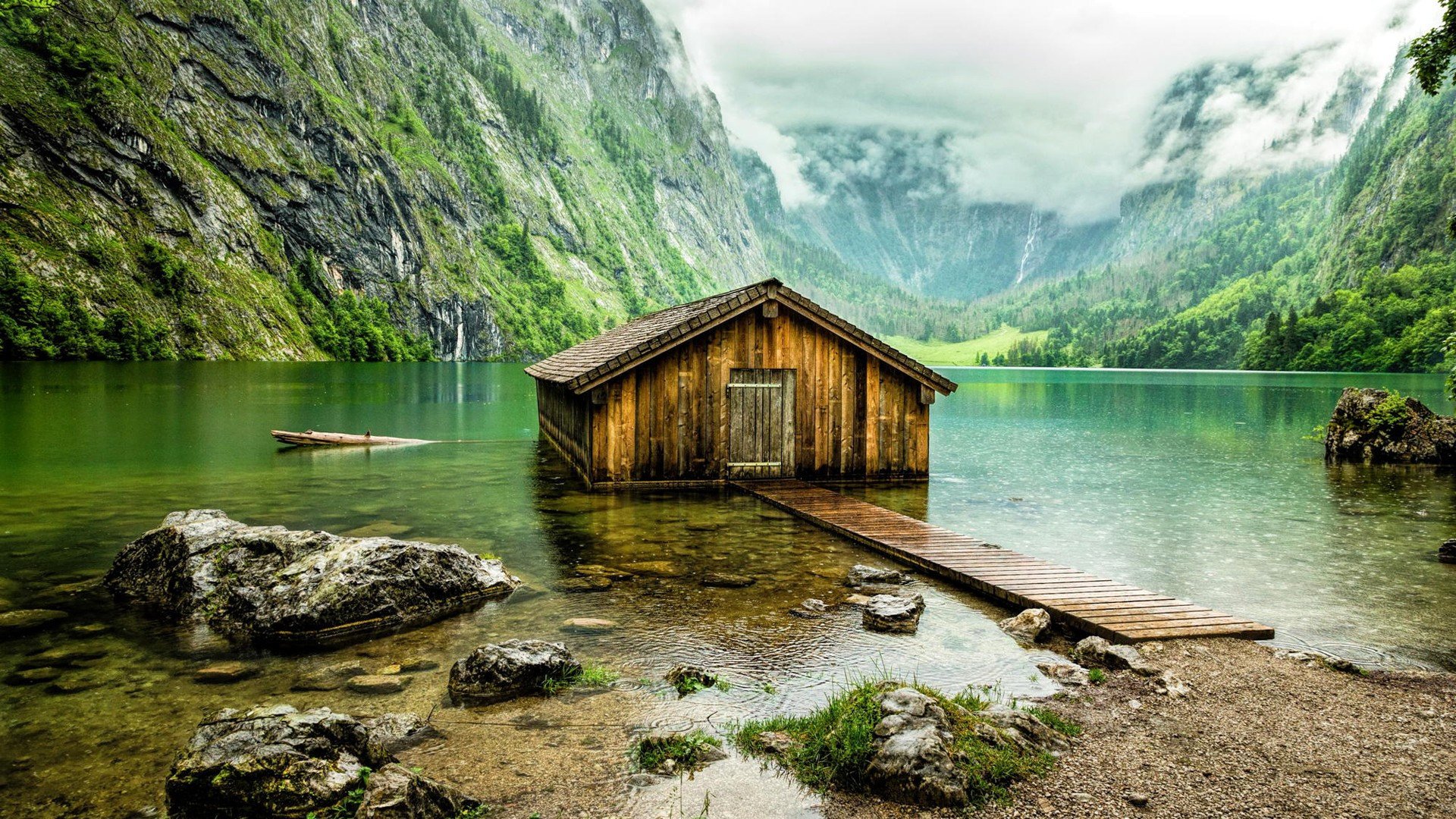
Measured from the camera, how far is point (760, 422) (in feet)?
70.2

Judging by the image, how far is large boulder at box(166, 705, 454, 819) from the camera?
5.70m

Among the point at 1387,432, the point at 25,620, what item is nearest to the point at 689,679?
the point at 25,620

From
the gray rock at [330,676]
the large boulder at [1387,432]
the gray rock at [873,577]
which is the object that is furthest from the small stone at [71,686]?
A: the large boulder at [1387,432]

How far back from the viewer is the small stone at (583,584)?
1227cm

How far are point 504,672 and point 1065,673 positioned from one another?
5.80 meters

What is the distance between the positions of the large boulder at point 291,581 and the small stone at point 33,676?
5.41 feet

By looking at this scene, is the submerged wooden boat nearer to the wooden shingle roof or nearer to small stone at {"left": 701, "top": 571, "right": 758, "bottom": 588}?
the wooden shingle roof

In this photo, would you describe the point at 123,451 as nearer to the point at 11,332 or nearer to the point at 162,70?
the point at 11,332

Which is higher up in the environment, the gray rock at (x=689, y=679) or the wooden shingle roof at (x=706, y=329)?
the wooden shingle roof at (x=706, y=329)

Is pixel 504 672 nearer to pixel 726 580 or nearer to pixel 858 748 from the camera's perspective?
pixel 858 748

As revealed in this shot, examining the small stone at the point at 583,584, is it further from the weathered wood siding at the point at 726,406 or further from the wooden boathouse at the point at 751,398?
the weathered wood siding at the point at 726,406

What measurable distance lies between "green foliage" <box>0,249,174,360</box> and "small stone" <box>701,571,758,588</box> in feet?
333

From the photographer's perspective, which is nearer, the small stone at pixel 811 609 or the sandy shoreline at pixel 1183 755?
the sandy shoreline at pixel 1183 755

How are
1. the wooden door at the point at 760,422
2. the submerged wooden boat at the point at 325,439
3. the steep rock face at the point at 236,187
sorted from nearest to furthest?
the wooden door at the point at 760,422
the submerged wooden boat at the point at 325,439
the steep rock face at the point at 236,187
